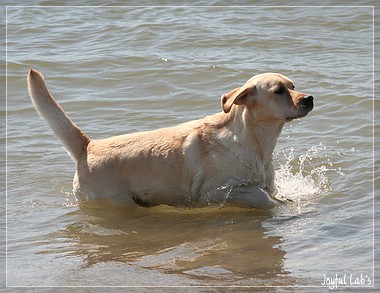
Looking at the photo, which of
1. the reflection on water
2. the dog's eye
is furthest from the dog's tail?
the dog's eye

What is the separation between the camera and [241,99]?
23.6 feet

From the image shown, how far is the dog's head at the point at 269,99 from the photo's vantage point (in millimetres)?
7148

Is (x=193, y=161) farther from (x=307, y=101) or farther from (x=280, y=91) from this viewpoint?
(x=307, y=101)

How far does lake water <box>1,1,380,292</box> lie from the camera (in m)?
6.13

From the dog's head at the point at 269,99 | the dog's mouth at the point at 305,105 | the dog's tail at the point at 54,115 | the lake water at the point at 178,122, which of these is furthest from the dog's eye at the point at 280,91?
the dog's tail at the point at 54,115

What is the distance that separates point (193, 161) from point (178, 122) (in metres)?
2.58

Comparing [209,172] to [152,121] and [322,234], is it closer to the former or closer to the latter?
[322,234]

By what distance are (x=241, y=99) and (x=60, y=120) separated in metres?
1.64

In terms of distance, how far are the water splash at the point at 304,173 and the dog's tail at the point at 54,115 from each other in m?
1.94

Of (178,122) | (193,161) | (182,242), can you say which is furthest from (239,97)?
(178,122)

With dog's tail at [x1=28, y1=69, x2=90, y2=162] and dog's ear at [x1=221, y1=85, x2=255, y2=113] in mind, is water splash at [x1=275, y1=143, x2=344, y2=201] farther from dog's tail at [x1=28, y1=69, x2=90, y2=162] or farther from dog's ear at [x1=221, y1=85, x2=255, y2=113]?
dog's tail at [x1=28, y1=69, x2=90, y2=162]

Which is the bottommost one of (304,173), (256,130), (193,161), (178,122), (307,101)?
(304,173)

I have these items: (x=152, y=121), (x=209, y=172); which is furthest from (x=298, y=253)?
(x=152, y=121)

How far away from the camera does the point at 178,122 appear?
9.92 metres
